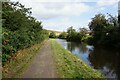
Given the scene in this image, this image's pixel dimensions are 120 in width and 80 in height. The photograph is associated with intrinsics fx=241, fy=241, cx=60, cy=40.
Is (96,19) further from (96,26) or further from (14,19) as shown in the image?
(14,19)

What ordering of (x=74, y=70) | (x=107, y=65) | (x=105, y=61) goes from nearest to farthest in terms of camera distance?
(x=74, y=70) → (x=107, y=65) → (x=105, y=61)

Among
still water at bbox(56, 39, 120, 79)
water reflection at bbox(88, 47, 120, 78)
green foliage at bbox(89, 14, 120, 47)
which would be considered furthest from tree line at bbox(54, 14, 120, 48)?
water reflection at bbox(88, 47, 120, 78)

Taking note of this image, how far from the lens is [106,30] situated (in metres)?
54.8

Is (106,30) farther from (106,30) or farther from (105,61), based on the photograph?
(105,61)

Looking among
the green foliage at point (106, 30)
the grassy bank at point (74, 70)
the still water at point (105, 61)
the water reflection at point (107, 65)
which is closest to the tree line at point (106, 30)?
the green foliage at point (106, 30)

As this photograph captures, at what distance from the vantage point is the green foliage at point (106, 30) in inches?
1893

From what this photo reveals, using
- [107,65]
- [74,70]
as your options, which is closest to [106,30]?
[107,65]

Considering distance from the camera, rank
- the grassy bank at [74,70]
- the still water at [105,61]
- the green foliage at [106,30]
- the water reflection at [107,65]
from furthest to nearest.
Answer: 1. the green foliage at [106,30]
2. the still water at [105,61]
3. the water reflection at [107,65]
4. the grassy bank at [74,70]

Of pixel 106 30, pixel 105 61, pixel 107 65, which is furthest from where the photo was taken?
pixel 106 30

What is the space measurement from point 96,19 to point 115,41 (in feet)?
72.0

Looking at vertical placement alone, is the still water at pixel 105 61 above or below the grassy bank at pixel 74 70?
below

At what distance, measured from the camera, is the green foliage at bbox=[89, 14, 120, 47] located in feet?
158

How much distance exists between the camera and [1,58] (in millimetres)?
13812

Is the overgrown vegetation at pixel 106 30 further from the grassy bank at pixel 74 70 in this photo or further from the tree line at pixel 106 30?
the grassy bank at pixel 74 70
